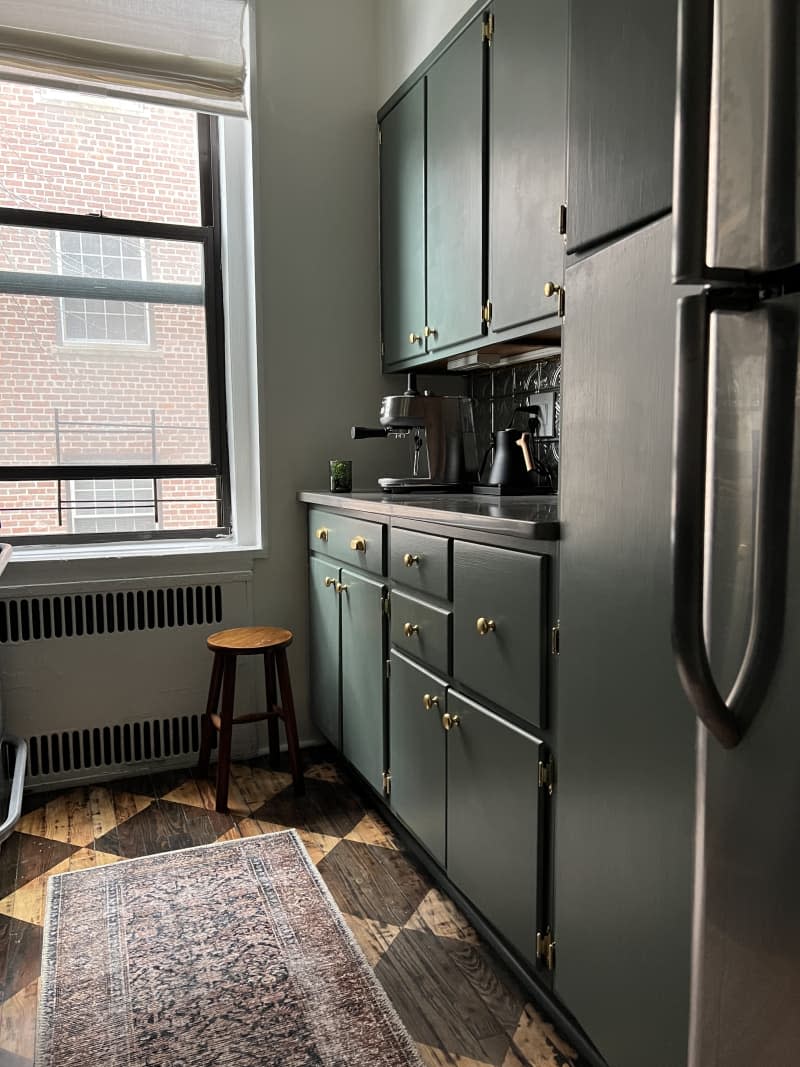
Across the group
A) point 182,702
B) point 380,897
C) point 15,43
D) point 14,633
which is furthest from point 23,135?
point 380,897

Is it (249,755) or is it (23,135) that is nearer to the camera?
(23,135)

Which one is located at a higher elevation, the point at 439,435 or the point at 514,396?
the point at 514,396

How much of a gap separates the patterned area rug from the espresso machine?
117 cm

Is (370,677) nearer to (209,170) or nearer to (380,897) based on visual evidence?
(380,897)

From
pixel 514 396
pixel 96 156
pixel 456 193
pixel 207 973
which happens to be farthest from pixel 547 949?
pixel 96 156

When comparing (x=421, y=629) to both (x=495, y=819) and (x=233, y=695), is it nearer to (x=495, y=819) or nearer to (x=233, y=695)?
(x=495, y=819)

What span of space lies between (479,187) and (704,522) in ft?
5.18

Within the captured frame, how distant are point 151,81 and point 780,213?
2522 mm

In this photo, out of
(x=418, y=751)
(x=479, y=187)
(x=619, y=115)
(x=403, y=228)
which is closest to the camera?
(x=619, y=115)

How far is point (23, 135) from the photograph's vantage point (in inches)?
106

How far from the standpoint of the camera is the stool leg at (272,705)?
2.75 m

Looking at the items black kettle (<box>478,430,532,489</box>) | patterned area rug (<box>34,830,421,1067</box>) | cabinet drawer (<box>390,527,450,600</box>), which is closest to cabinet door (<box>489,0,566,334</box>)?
black kettle (<box>478,430,532,489</box>)

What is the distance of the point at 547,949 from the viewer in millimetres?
1462

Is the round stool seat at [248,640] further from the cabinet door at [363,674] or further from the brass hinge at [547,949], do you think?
the brass hinge at [547,949]
